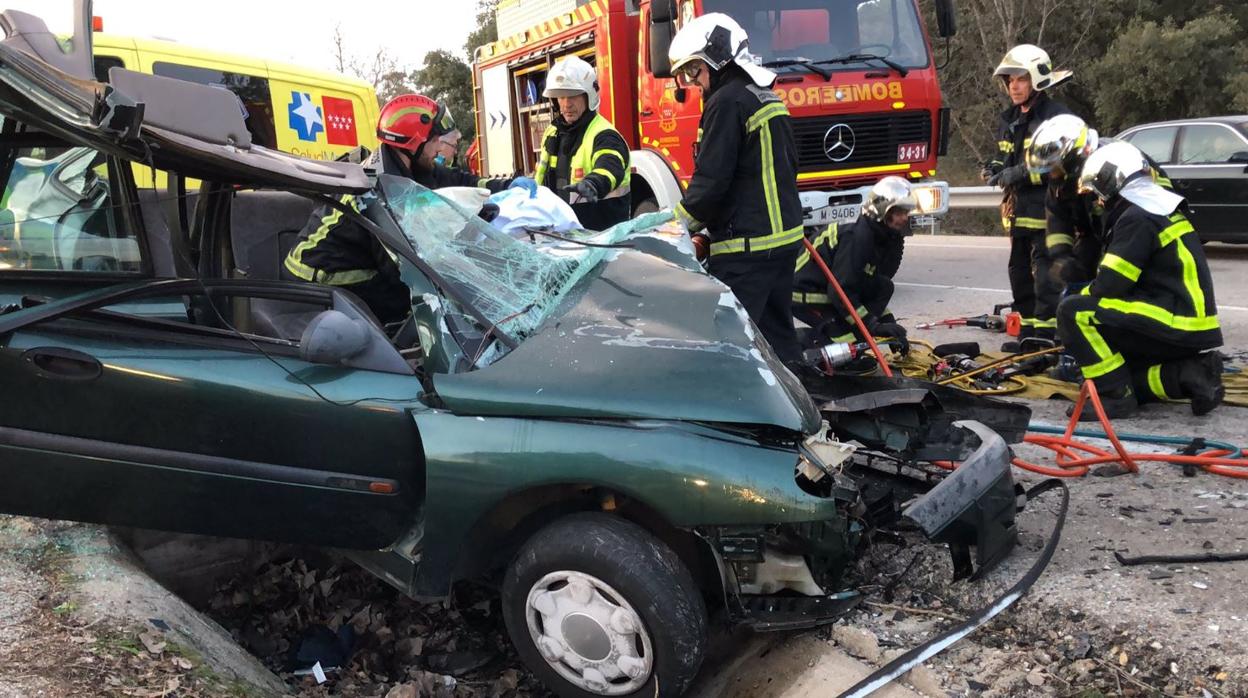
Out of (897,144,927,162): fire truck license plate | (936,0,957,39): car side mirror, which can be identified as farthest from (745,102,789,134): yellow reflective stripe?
(936,0,957,39): car side mirror

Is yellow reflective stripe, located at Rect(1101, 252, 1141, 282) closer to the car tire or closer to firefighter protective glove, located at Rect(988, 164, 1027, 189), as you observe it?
firefighter protective glove, located at Rect(988, 164, 1027, 189)

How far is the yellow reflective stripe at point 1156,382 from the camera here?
4707mm

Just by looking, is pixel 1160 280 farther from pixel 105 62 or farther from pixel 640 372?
pixel 105 62

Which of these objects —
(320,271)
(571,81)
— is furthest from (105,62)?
(320,271)

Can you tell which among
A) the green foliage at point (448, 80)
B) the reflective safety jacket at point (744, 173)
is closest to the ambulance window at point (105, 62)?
the reflective safety jacket at point (744, 173)

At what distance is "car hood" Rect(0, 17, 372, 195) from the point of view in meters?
2.19

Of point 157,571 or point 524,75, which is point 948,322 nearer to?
point 524,75

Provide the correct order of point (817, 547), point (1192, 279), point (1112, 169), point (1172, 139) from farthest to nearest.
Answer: point (1172, 139)
point (1112, 169)
point (1192, 279)
point (817, 547)

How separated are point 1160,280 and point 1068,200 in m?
1.29

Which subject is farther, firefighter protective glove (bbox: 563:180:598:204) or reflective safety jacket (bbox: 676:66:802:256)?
firefighter protective glove (bbox: 563:180:598:204)

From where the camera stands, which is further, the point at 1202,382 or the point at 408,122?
the point at 1202,382

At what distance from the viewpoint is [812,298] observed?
19.4ft

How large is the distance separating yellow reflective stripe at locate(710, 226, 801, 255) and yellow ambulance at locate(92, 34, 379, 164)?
107 inches

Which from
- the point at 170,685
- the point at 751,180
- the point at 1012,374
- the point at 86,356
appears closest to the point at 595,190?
the point at 751,180
